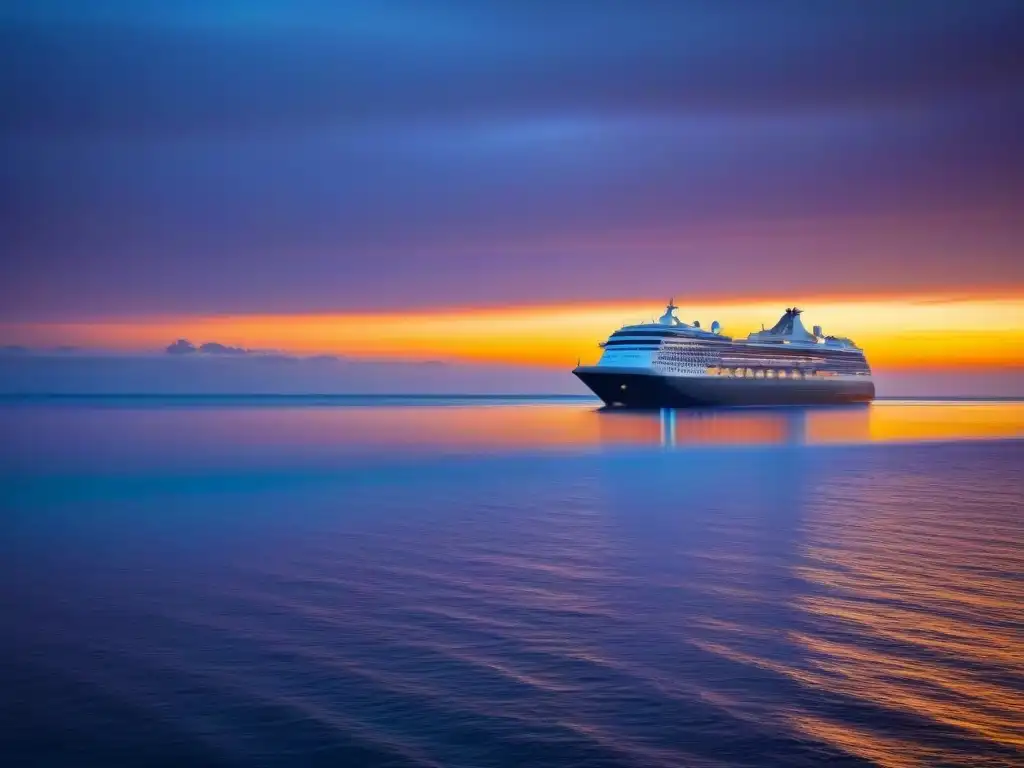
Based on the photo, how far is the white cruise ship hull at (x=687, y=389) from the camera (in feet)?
354

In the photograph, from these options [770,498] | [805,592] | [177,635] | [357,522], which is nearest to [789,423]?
[770,498]

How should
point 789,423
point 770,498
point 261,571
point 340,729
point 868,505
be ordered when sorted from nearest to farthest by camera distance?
point 340,729
point 261,571
point 868,505
point 770,498
point 789,423

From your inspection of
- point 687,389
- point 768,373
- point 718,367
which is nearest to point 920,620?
point 687,389

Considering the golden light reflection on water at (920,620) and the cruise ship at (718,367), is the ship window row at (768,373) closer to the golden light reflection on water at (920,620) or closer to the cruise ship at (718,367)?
the cruise ship at (718,367)

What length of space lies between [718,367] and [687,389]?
795cm

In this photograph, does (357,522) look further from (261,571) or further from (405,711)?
(405,711)

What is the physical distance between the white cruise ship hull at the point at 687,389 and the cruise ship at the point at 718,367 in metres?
0.11

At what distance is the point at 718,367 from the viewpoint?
117 meters

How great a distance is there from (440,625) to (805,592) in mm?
6286

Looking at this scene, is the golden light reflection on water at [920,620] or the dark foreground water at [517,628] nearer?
the dark foreground water at [517,628]

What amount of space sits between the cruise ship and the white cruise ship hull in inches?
4.2

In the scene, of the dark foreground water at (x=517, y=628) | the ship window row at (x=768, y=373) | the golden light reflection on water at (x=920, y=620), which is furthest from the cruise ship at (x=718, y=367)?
the golden light reflection on water at (x=920, y=620)

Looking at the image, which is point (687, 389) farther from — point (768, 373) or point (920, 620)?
point (920, 620)

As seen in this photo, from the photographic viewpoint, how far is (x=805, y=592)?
16531mm
